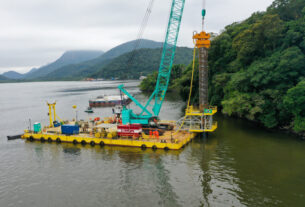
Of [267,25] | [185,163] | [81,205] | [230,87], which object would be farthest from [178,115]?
[81,205]

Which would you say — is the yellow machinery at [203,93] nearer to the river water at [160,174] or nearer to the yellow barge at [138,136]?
the yellow barge at [138,136]

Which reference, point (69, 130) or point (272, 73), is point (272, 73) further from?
point (69, 130)

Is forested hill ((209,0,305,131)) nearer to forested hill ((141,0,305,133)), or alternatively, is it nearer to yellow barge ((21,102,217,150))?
forested hill ((141,0,305,133))

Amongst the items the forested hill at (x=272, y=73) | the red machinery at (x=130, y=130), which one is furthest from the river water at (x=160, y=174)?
the forested hill at (x=272, y=73)

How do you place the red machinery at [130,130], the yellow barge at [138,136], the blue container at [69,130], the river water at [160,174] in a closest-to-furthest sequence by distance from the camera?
the river water at [160,174]
the yellow barge at [138,136]
the red machinery at [130,130]
the blue container at [69,130]

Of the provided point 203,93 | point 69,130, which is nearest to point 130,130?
point 69,130
